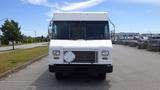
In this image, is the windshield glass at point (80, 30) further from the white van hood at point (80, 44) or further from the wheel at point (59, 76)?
the wheel at point (59, 76)

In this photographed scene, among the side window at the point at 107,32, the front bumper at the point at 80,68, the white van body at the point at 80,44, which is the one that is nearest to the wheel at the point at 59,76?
the white van body at the point at 80,44

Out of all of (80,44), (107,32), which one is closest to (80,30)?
(107,32)

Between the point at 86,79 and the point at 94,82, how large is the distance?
38.1 inches

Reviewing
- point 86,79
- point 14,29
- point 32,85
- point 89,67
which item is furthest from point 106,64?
point 14,29

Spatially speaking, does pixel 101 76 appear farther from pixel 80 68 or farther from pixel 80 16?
pixel 80 16

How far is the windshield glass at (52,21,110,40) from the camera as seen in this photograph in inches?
608

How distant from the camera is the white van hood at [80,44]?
1424 centimetres

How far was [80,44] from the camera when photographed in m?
14.5

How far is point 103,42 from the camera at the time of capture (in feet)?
48.6

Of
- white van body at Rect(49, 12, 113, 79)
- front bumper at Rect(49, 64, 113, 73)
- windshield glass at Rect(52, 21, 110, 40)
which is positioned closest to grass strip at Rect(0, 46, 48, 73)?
windshield glass at Rect(52, 21, 110, 40)

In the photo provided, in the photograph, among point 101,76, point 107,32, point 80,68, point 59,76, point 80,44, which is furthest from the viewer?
point 107,32

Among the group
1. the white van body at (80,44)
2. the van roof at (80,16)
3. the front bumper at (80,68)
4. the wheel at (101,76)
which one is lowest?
the wheel at (101,76)

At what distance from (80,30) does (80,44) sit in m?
1.24

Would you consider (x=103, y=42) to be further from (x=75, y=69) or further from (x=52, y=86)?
(x=52, y=86)
